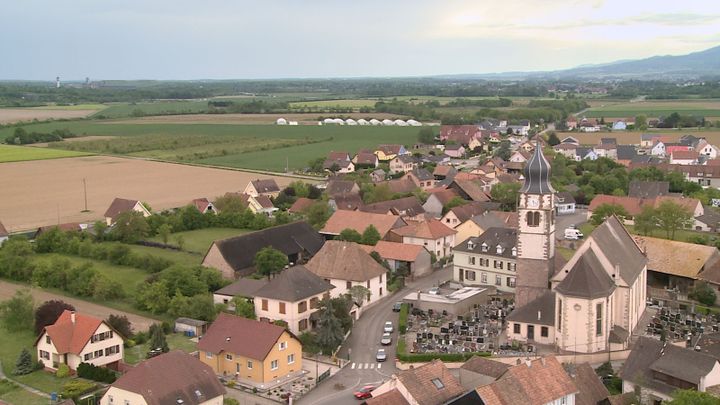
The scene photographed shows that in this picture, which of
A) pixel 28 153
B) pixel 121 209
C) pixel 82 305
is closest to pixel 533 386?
pixel 82 305

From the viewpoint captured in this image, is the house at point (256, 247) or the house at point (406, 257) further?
the house at point (406, 257)

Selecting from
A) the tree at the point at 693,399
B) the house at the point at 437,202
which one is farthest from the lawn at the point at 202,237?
the tree at the point at 693,399

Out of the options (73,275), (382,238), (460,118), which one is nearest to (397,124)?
(460,118)

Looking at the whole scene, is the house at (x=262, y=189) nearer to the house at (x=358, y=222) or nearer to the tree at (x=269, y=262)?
the house at (x=358, y=222)

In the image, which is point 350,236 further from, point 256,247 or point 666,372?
point 666,372

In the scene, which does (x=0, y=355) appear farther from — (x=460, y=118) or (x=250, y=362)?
(x=460, y=118)

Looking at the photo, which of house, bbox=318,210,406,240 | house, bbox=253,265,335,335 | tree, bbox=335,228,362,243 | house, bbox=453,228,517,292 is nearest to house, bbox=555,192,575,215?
house, bbox=318,210,406,240
